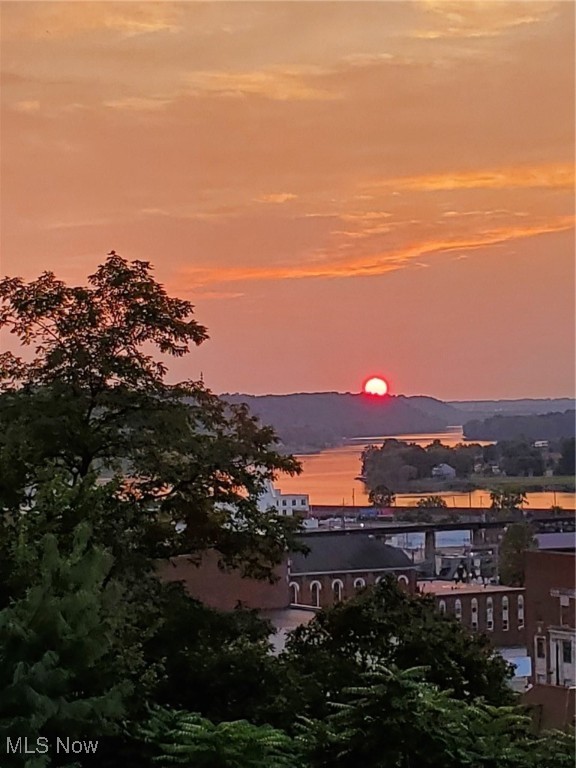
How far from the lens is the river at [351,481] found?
5.61m

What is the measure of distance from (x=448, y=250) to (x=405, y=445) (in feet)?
3.60

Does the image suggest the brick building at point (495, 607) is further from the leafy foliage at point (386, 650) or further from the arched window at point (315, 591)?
the leafy foliage at point (386, 650)

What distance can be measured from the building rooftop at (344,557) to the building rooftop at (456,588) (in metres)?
0.20

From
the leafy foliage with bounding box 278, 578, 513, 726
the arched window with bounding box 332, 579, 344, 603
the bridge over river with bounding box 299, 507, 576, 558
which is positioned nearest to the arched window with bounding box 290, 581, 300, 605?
the arched window with bounding box 332, 579, 344, 603

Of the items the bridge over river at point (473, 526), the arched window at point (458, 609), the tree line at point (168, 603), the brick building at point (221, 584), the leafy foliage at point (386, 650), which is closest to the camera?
the tree line at point (168, 603)

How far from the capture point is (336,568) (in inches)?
225

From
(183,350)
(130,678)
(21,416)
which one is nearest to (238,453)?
(183,350)

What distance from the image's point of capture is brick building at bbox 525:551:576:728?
18.0 feet

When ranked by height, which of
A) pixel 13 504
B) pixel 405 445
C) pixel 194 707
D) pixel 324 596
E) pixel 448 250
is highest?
pixel 448 250

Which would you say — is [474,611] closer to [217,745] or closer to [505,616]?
[505,616]

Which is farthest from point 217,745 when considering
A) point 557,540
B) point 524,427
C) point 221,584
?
point 557,540

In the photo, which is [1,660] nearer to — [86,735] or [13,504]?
[86,735]

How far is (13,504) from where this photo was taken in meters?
3.95

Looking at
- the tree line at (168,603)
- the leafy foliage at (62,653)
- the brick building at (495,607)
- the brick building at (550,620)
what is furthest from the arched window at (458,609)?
the leafy foliage at (62,653)
